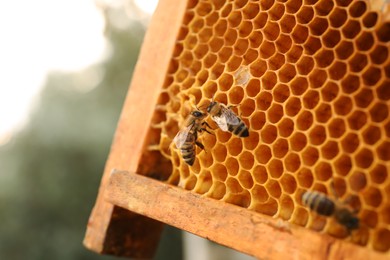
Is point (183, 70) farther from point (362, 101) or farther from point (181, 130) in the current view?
point (362, 101)

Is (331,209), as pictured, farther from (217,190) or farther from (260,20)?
(260,20)

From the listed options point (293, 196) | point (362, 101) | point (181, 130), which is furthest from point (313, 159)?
point (181, 130)

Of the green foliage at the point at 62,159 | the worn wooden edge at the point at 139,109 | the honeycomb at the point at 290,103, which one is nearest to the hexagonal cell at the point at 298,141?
the honeycomb at the point at 290,103

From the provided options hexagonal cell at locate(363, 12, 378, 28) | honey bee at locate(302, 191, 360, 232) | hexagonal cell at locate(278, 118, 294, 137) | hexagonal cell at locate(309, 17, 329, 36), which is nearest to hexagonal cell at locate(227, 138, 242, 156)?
hexagonal cell at locate(278, 118, 294, 137)

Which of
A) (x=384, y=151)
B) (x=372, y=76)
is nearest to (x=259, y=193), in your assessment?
(x=384, y=151)

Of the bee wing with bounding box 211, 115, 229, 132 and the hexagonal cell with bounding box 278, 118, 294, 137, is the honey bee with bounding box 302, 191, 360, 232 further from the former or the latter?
the bee wing with bounding box 211, 115, 229, 132
